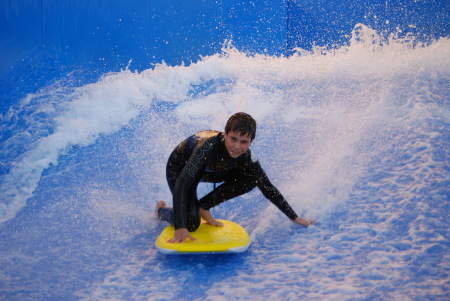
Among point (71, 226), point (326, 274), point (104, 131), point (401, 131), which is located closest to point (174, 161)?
point (71, 226)

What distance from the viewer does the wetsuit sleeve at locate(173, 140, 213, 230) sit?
2.52 m

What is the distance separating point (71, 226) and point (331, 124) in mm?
2779

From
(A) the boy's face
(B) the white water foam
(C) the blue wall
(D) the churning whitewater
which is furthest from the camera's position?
(C) the blue wall

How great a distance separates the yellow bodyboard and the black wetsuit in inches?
4.3

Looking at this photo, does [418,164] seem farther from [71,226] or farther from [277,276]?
[71,226]

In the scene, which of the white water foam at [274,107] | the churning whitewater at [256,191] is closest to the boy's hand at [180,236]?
the churning whitewater at [256,191]

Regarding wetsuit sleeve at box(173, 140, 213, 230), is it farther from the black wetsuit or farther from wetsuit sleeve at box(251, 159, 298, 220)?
wetsuit sleeve at box(251, 159, 298, 220)

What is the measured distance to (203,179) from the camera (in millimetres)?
2973

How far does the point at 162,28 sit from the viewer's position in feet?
25.9

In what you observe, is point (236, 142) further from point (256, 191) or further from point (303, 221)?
point (256, 191)

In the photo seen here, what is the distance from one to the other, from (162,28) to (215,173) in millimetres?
5697

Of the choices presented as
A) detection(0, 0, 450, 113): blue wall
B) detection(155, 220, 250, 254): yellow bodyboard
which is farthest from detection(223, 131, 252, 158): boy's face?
detection(0, 0, 450, 113): blue wall

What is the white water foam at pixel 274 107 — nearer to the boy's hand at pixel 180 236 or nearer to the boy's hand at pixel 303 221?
the boy's hand at pixel 303 221

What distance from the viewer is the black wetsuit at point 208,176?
2.54 m
